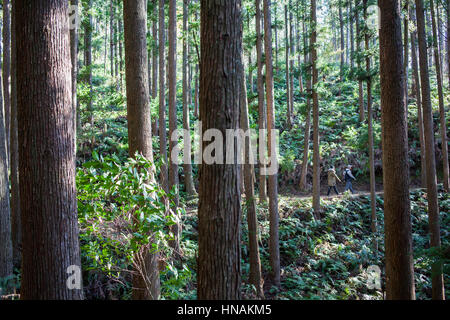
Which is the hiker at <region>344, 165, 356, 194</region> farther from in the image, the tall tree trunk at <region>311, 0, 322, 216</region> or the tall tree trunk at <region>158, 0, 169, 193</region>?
the tall tree trunk at <region>158, 0, 169, 193</region>

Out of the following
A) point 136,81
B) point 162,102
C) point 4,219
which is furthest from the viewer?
point 162,102

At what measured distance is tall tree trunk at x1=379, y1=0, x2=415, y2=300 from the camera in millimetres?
5629

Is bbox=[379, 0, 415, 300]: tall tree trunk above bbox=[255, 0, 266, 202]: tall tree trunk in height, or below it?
below

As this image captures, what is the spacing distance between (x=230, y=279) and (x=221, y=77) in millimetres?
2018

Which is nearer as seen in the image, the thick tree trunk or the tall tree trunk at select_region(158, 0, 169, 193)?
the tall tree trunk at select_region(158, 0, 169, 193)

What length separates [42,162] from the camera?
141 inches

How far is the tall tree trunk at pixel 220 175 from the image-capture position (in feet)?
11.0

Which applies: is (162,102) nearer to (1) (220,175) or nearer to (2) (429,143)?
(2) (429,143)

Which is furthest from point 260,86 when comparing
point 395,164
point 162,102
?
point 395,164

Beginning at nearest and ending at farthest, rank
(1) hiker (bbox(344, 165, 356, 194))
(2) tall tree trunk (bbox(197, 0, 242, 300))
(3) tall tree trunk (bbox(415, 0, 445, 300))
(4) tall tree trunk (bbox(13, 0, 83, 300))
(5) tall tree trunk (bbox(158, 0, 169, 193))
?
1. (2) tall tree trunk (bbox(197, 0, 242, 300))
2. (4) tall tree trunk (bbox(13, 0, 83, 300))
3. (3) tall tree trunk (bbox(415, 0, 445, 300))
4. (5) tall tree trunk (bbox(158, 0, 169, 193))
5. (1) hiker (bbox(344, 165, 356, 194))

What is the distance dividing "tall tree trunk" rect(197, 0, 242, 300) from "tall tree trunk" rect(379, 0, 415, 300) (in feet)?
11.6

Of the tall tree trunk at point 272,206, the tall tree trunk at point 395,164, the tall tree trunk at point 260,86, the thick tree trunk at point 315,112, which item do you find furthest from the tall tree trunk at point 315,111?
the tall tree trunk at point 395,164

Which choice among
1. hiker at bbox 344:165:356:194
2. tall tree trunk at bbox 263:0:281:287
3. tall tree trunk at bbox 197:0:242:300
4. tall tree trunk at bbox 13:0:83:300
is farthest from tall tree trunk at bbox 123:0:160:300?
hiker at bbox 344:165:356:194

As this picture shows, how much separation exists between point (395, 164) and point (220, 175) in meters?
3.80
